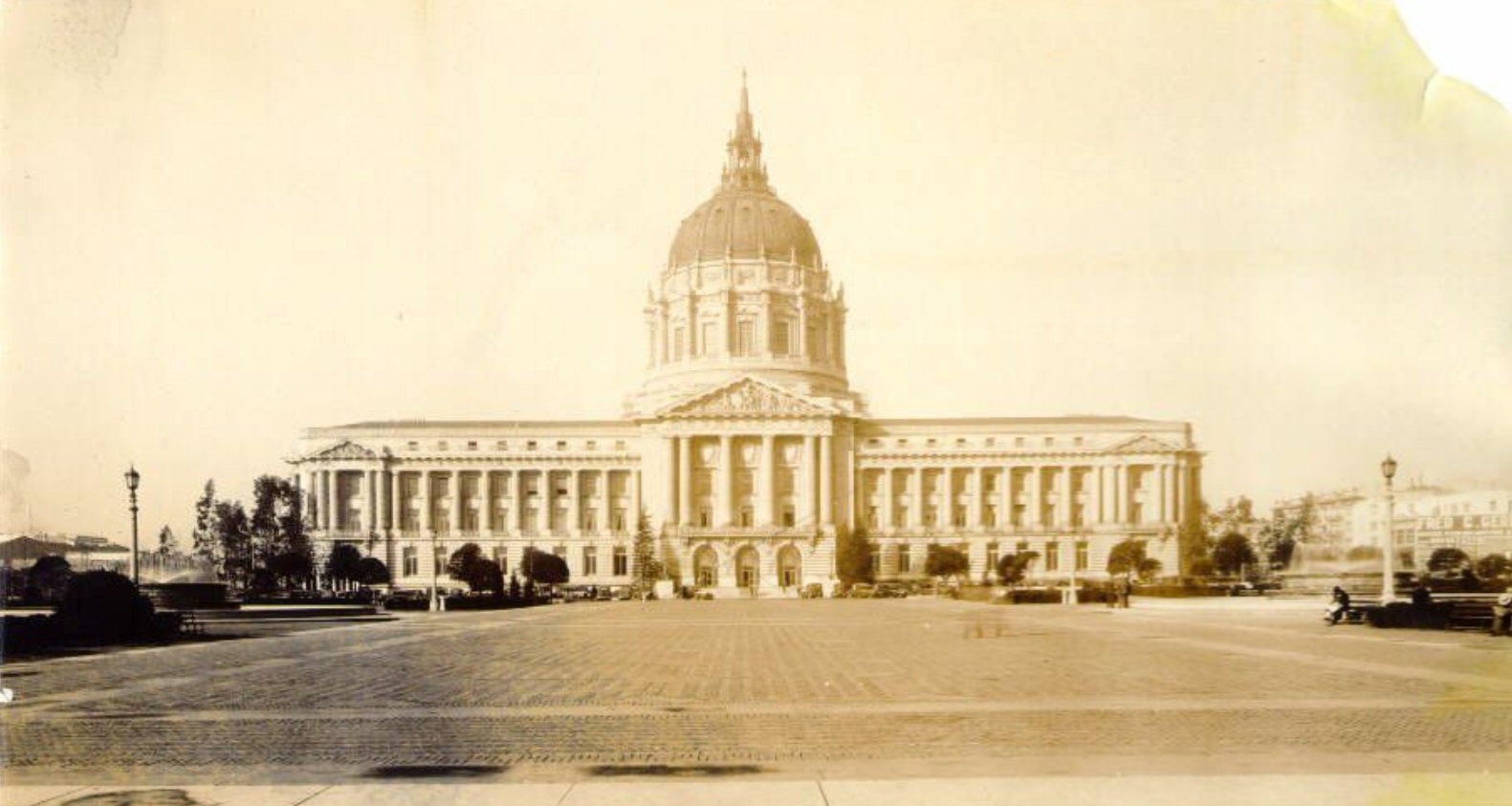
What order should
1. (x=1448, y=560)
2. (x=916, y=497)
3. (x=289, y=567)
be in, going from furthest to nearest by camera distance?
(x=916, y=497) → (x=289, y=567) → (x=1448, y=560)

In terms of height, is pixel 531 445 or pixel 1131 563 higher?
pixel 531 445

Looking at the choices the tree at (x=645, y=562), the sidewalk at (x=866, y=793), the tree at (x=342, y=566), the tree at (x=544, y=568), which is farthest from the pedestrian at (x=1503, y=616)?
the tree at (x=645, y=562)

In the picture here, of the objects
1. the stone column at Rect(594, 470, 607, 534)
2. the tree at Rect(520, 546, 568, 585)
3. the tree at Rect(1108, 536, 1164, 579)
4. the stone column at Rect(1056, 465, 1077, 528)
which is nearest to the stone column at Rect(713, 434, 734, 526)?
the stone column at Rect(594, 470, 607, 534)

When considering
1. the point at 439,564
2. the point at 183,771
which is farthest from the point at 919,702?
the point at 439,564

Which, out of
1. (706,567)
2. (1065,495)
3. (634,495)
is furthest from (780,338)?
(1065,495)

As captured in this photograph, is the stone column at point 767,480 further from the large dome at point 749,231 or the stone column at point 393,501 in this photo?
the stone column at point 393,501

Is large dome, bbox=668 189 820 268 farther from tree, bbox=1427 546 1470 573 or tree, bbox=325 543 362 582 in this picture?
tree, bbox=1427 546 1470 573

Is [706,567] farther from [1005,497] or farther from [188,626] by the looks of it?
[188,626]
